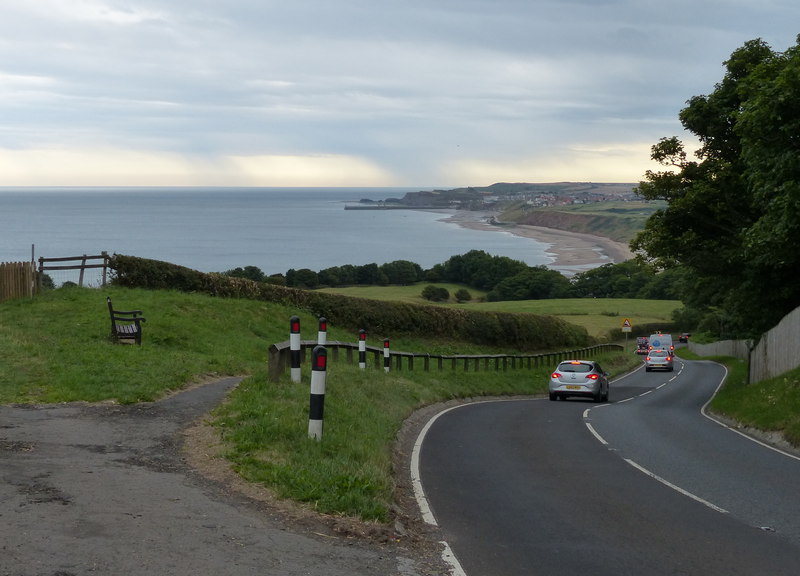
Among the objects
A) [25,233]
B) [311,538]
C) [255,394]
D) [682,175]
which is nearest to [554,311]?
[682,175]

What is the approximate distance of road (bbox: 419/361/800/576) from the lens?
7629 millimetres

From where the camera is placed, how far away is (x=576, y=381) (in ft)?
93.5

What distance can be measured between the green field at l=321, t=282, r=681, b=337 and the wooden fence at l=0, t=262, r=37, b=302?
4810cm

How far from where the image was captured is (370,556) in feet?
23.0

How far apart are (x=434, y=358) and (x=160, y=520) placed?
25.9m

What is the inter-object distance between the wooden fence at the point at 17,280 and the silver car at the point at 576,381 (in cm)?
1647

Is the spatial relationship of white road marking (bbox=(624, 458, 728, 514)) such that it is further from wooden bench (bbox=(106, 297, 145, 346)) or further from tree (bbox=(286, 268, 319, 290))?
tree (bbox=(286, 268, 319, 290))

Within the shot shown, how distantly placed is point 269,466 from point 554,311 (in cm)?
7698

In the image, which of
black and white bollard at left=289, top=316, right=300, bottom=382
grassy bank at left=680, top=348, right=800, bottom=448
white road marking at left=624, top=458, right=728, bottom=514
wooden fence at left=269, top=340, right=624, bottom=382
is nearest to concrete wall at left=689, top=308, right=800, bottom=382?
grassy bank at left=680, top=348, right=800, bottom=448

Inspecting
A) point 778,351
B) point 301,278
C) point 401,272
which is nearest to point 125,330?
point 778,351

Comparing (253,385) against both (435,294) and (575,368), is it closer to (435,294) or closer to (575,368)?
(575,368)

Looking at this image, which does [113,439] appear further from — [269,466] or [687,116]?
[687,116]

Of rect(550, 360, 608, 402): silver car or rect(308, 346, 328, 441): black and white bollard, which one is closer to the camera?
rect(308, 346, 328, 441): black and white bollard

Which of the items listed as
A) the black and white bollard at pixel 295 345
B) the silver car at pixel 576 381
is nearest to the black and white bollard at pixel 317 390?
the black and white bollard at pixel 295 345
